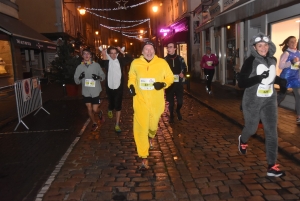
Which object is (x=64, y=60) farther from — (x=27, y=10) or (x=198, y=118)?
(x=27, y=10)

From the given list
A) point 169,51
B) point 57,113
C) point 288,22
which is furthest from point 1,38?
point 288,22

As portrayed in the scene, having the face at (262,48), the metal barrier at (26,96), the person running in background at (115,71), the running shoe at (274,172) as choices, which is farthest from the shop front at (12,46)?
the running shoe at (274,172)

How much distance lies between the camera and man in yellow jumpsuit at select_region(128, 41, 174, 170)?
4.84 m

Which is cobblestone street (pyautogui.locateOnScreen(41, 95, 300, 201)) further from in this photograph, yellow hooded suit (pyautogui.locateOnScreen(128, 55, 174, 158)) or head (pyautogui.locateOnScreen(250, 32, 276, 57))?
head (pyautogui.locateOnScreen(250, 32, 276, 57))

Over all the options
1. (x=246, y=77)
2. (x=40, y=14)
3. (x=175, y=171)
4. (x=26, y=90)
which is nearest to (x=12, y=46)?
(x=26, y=90)

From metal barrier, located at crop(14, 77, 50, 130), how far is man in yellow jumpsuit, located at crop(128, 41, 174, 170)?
4831 mm

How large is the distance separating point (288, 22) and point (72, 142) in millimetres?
6898

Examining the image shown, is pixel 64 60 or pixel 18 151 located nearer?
pixel 18 151

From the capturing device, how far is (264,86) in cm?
453

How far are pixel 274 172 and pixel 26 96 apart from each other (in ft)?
23.5

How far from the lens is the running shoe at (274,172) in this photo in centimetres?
454

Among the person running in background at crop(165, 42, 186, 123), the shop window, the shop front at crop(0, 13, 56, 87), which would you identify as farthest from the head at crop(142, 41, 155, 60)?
the shop window

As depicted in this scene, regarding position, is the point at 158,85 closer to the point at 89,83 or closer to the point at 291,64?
the point at 89,83

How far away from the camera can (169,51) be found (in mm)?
8148
